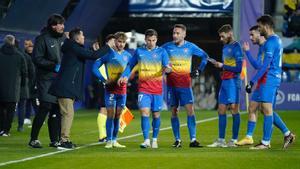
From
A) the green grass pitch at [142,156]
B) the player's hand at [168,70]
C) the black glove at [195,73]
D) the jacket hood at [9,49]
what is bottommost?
the green grass pitch at [142,156]

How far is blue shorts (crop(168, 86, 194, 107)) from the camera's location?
60.3 feet

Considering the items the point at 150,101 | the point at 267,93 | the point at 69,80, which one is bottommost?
the point at 150,101

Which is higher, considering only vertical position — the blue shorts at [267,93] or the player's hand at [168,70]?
the player's hand at [168,70]

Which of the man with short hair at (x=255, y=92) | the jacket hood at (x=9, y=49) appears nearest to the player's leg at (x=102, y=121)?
the man with short hair at (x=255, y=92)

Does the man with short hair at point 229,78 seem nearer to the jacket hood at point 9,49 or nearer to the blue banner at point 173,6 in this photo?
the jacket hood at point 9,49

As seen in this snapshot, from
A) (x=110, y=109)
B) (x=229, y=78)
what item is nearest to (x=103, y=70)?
(x=110, y=109)

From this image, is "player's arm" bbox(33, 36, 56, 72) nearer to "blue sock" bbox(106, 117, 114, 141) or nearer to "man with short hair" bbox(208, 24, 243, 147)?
"blue sock" bbox(106, 117, 114, 141)

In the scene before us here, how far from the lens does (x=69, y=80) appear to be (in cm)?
1720

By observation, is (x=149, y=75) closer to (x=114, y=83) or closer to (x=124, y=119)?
(x=114, y=83)

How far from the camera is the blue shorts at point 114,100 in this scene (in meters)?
18.3

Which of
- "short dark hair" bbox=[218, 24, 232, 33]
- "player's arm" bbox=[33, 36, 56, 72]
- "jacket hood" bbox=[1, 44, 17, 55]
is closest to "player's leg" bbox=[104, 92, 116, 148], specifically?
"player's arm" bbox=[33, 36, 56, 72]

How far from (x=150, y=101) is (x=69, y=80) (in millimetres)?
1617

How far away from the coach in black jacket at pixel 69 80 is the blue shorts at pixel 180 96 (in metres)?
1.81

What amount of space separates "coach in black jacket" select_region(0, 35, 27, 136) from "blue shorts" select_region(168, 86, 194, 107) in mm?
5467
